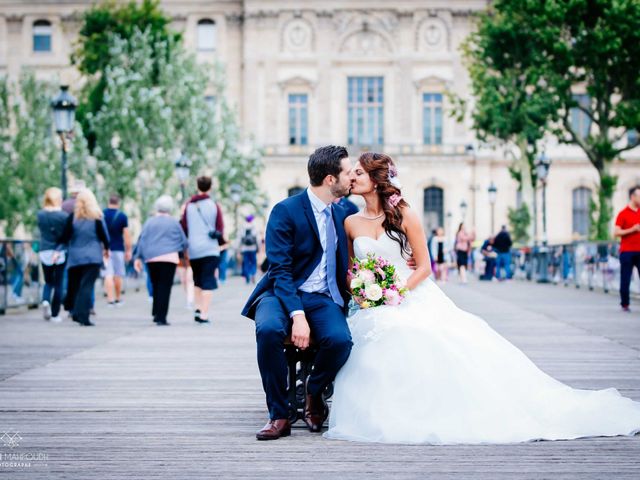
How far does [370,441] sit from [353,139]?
1935 inches

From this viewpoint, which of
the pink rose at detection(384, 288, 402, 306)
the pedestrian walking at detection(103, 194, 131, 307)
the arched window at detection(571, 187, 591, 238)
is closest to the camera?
the pink rose at detection(384, 288, 402, 306)

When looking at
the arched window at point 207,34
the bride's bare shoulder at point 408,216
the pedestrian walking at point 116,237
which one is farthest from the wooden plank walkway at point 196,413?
the arched window at point 207,34

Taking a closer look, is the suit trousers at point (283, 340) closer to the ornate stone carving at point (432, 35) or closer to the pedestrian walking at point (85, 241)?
the pedestrian walking at point (85, 241)

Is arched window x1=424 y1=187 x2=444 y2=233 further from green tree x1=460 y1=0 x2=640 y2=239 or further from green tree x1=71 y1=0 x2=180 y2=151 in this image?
green tree x1=460 y1=0 x2=640 y2=239

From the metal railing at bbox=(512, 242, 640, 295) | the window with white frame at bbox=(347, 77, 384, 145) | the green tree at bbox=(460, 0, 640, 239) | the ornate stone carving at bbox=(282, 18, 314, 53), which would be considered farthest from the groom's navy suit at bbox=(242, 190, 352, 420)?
the ornate stone carving at bbox=(282, 18, 314, 53)

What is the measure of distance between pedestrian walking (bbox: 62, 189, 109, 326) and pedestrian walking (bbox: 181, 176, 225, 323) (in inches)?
44.0

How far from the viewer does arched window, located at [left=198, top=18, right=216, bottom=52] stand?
5472 cm

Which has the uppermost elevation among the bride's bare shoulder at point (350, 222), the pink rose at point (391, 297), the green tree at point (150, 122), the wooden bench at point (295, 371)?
the green tree at point (150, 122)

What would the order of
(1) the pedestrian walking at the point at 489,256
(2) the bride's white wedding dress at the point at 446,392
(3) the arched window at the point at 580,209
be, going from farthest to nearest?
1. (3) the arched window at the point at 580,209
2. (1) the pedestrian walking at the point at 489,256
3. (2) the bride's white wedding dress at the point at 446,392

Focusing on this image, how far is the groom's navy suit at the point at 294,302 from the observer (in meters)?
6.14

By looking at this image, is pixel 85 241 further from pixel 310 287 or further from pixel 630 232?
pixel 310 287

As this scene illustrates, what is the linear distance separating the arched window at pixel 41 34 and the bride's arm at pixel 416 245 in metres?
52.0

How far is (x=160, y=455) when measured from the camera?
18.5 feet

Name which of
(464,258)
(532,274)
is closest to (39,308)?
(464,258)
